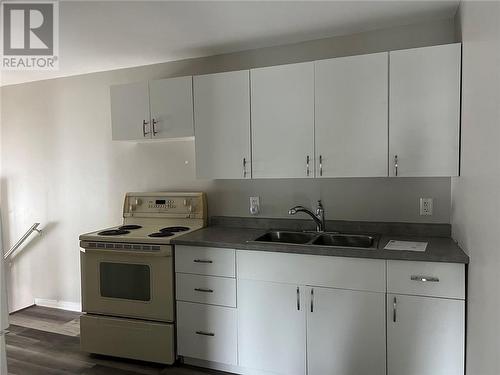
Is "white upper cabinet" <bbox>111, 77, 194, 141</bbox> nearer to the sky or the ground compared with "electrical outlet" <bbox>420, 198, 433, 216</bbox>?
nearer to the sky

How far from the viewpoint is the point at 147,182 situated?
337cm

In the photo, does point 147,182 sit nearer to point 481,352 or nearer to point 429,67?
point 429,67

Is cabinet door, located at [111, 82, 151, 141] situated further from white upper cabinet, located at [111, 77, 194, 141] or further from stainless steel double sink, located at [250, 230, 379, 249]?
stainless steel double sink, located at [250, 230, 379, 249]

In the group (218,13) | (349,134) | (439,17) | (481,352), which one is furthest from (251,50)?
(481,352)

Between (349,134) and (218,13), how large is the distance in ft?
3.64

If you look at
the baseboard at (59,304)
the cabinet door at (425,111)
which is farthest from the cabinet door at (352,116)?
the baseboard at (59,304)

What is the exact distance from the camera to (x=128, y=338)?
2.62 metres

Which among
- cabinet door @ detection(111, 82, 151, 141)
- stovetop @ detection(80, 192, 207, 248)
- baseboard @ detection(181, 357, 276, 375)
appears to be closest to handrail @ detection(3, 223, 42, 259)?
stovetop @ detection(80, 192, 207, 248)

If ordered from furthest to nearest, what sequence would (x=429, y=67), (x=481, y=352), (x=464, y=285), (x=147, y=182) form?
(x=147, y=182)
(x=429, y=67)
(x=464, y=285)
(x=481, y=352)

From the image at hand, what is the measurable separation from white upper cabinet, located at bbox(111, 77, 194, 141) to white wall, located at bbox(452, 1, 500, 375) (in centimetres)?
181

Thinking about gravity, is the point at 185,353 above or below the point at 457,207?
below

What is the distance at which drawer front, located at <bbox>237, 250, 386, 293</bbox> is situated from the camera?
6.83 ft

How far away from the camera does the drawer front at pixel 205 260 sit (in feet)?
7.92

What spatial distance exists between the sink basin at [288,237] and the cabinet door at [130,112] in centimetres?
123
